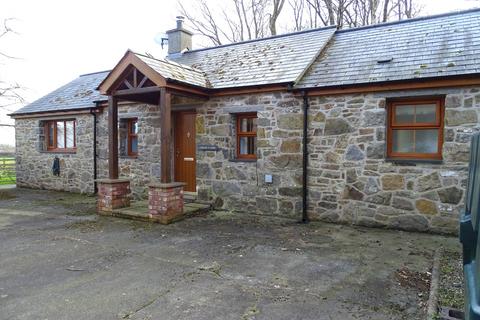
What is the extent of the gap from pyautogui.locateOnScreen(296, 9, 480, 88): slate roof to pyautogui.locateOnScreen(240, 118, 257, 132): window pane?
1.60 meters

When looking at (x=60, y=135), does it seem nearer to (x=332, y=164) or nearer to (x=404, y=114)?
(x=332, y=164)

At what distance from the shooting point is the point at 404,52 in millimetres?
7562

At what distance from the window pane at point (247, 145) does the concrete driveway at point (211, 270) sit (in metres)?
2.04

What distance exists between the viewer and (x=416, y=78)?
21.1 ft

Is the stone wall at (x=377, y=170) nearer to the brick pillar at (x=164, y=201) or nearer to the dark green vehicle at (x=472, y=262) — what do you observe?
the brick pillar at (x=164, y=201)

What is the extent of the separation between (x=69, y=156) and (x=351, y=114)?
1014 cm

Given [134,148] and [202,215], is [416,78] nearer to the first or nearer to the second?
A: [202,215]

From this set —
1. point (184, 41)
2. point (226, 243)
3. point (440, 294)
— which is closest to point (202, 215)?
point (226, 243)

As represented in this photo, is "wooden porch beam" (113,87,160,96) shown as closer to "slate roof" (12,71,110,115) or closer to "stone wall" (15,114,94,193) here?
"slate roof" (12,71,110,115)

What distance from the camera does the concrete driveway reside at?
359cm

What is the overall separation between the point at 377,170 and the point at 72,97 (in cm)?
1161

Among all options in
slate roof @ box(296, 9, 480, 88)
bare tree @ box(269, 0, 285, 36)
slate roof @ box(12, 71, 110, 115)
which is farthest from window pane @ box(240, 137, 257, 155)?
bare tree @ box(269, 0, 285, 36)

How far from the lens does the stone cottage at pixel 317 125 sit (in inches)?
257

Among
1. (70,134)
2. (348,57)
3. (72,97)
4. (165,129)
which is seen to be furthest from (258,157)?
(72,97)
